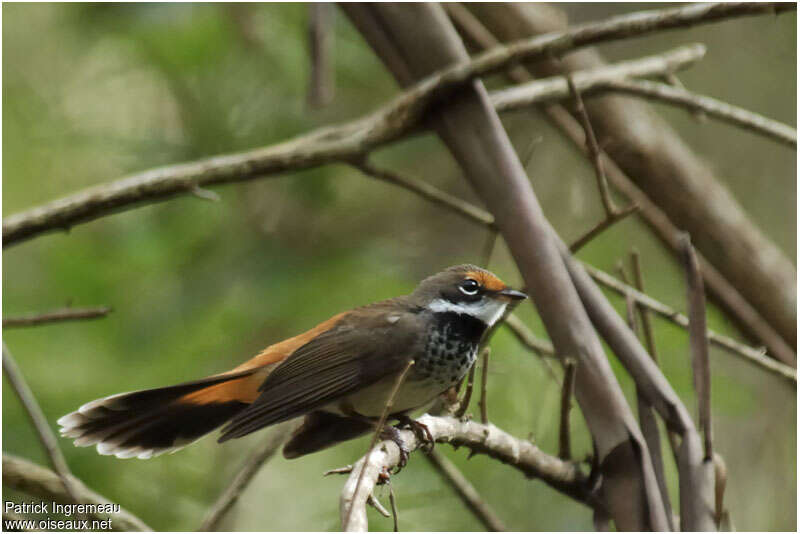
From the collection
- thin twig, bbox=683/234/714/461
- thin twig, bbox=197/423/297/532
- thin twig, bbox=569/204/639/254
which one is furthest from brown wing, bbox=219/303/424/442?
thin twig, bbox=683/234/714/461

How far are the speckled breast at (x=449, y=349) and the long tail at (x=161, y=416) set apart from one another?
1.78 feet

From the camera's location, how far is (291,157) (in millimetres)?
3359

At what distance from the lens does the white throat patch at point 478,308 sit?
2848mm

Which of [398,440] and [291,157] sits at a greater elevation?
[291,157]

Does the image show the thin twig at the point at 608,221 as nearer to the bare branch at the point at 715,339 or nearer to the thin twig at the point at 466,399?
the bare branch at the point at 715,339

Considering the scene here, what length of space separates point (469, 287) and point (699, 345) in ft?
2.35

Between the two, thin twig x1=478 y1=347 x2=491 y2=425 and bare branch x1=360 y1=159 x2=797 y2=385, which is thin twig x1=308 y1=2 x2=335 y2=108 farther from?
thin twig x1=478 y1=347 x2=491 y2=425

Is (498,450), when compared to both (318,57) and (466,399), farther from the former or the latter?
(318,57)

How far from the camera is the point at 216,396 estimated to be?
2.96 metres

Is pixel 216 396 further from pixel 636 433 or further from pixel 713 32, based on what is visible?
pixel 713 32

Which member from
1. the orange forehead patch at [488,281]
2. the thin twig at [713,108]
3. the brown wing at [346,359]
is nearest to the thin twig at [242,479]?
the brown wing at [346,359]

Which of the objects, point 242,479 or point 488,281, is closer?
point 488,281

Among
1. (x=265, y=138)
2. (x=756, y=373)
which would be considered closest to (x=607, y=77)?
(x=265, y=138)

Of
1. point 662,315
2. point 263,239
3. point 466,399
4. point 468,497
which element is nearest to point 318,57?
point 466,399
